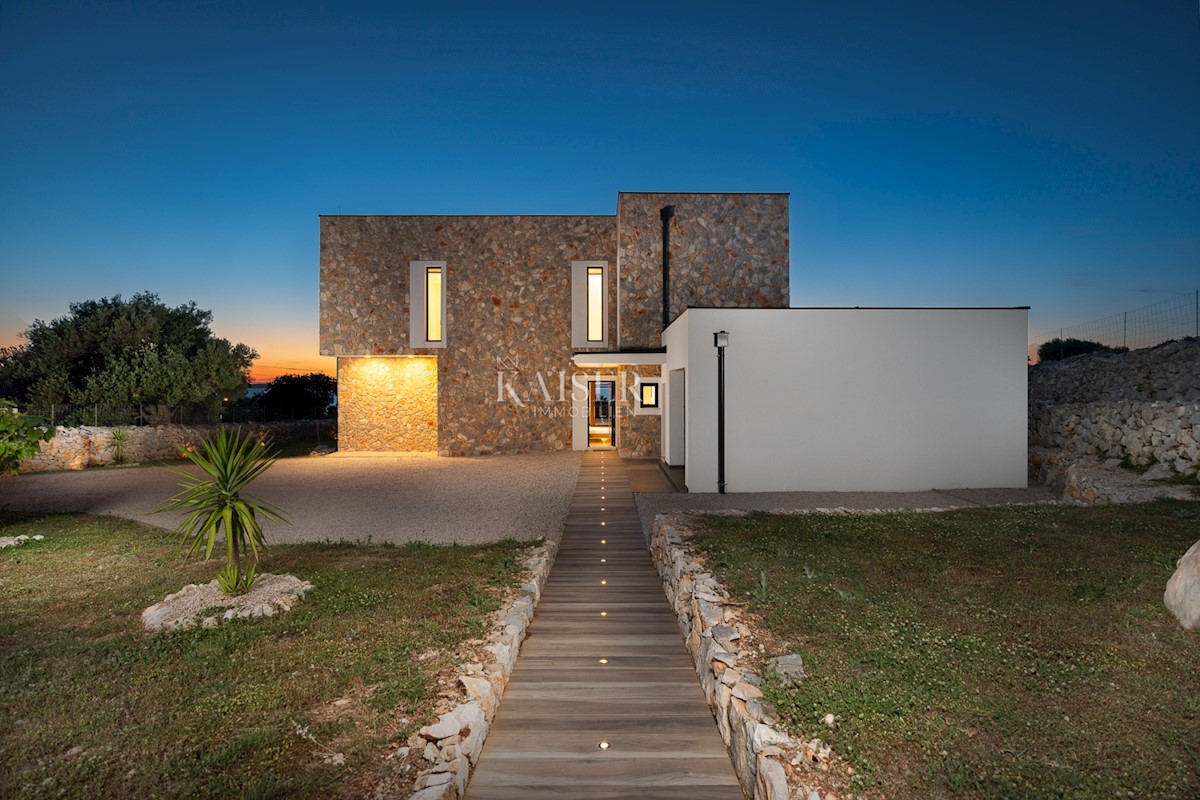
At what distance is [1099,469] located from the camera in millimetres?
9367

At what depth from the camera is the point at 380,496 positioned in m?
9.94

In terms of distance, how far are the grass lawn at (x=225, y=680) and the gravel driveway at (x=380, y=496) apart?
1.91 metres

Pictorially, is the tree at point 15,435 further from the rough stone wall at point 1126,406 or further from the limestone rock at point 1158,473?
the rough stone wall at point 1126,406

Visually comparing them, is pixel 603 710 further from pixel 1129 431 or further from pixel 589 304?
pixel 589 304

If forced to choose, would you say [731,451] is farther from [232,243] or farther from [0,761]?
[232,243]

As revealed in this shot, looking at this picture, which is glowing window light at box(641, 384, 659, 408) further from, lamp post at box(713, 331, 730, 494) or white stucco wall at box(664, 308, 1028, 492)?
lamp post at box(713, 331, 730, 494)

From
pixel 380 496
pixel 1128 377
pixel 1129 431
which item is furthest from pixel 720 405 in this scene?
pixel 1128 377

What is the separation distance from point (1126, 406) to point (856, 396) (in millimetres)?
5283

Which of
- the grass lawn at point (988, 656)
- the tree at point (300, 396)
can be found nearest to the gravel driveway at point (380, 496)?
the grass lawn at point (988, 656)

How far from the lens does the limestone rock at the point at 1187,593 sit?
329cm

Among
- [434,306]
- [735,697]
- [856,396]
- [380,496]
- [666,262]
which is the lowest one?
[380,496]

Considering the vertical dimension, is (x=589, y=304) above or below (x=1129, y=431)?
above

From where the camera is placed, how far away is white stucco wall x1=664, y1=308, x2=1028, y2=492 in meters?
9.55

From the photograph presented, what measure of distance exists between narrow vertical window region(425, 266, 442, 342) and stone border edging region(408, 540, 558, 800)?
12.8 meters
